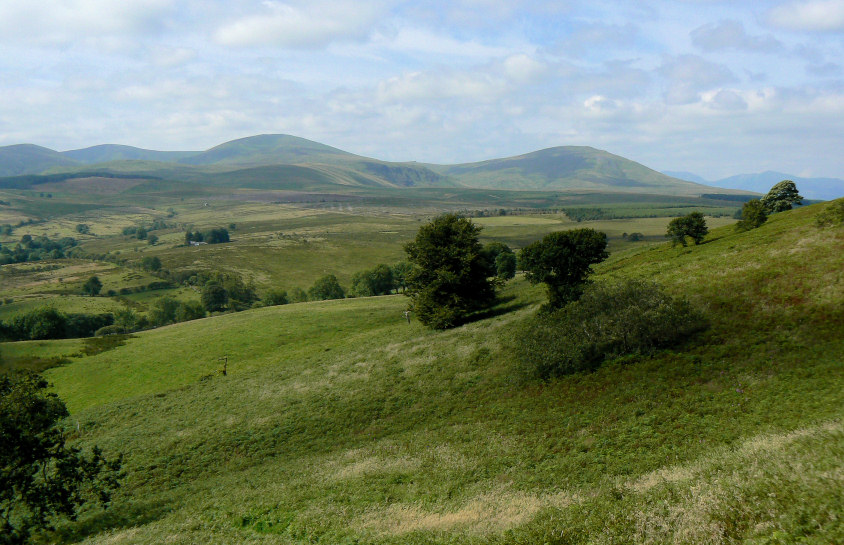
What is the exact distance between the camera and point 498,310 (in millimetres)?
56281

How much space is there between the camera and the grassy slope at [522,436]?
12.8m

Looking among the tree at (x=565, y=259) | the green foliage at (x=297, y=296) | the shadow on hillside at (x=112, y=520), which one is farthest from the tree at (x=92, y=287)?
the tree at (x=565, y=259)

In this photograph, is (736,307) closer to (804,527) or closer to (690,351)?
(690,351)

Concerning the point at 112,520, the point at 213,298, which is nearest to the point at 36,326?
the point at 213,298

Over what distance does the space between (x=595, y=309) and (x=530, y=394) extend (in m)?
9.27

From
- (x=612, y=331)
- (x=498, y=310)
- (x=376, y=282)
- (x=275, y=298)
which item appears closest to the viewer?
(x=612, y=331)

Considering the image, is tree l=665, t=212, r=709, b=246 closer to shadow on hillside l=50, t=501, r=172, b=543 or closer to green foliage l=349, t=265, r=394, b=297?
shadow on hillside l=50, t=501, r=172, b=543

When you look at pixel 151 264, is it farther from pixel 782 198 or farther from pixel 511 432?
pixel 782 198

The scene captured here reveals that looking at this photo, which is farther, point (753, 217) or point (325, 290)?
point (325, 290)

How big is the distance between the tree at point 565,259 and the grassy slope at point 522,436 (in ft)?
21.1

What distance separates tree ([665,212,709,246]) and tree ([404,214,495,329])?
26490mm

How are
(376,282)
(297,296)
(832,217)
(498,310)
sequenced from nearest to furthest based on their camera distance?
(832,217), (498,310), (376,282), (297,296)

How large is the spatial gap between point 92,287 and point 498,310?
15703 centimetres

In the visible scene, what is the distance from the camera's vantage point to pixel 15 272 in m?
190
